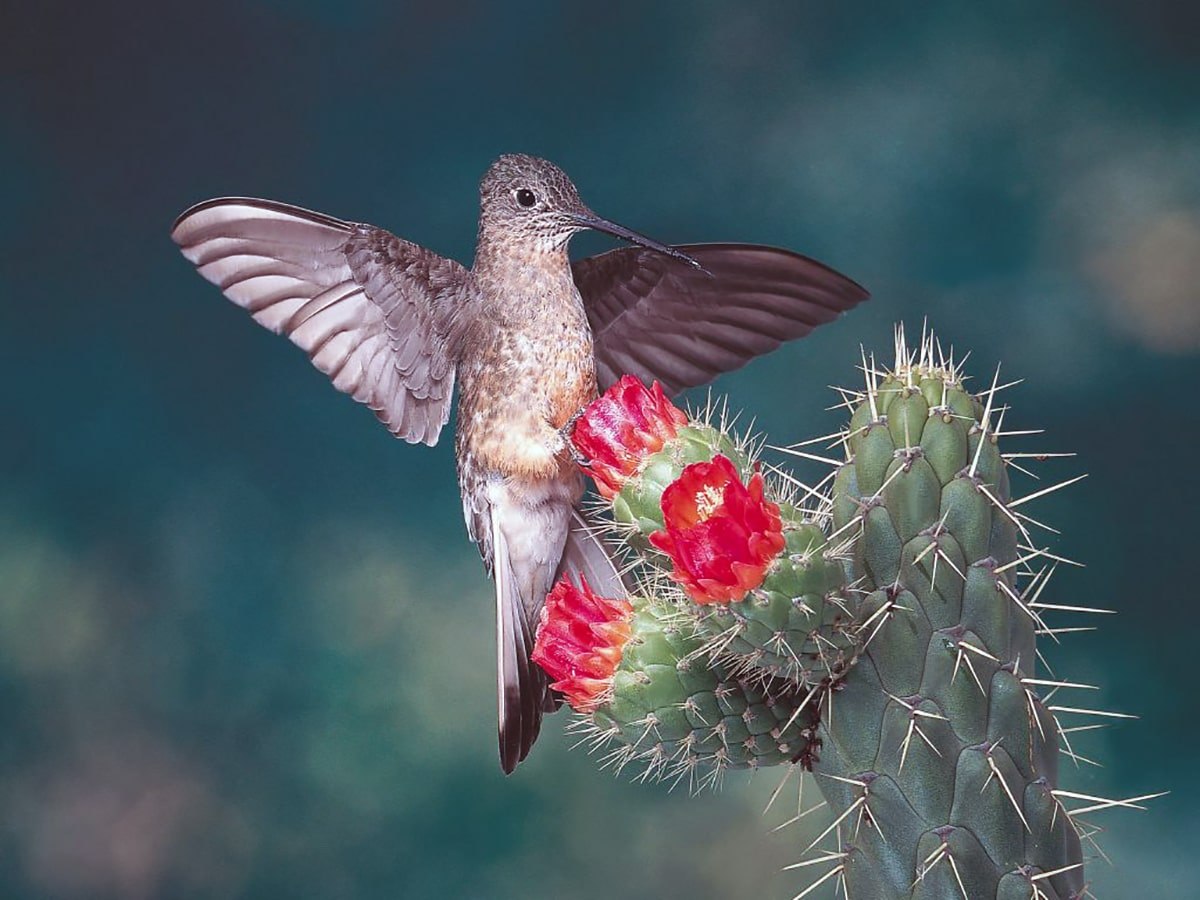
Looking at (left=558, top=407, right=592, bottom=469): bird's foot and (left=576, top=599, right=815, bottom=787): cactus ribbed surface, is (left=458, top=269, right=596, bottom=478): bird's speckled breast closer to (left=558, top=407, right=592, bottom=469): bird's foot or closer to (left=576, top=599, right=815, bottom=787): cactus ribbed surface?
(left=558, top=407, right=592, bottom=469): bird's foot

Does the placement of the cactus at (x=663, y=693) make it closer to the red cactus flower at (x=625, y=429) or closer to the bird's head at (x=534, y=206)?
the red cactus flower at (x=625, y=429)

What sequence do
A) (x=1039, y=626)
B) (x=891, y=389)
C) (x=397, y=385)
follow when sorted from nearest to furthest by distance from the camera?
1. (x=891, y=389)
2. (x=1039, y=626)
3. (x=397, y=385)

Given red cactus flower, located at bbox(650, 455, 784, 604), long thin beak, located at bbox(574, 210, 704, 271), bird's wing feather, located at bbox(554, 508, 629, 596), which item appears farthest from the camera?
bird's wing feather, located at bbox(554, 508, 629, 596)

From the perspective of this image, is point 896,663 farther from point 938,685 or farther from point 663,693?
point 663,693

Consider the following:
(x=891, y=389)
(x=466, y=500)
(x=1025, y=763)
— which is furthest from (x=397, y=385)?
(x=1025, y=763)

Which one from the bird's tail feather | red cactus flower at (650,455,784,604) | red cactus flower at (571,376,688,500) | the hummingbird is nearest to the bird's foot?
the hummingbird

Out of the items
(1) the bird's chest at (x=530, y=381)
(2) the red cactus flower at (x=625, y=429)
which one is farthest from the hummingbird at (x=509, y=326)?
(2) the red cactus flower at (x=625, y=429)

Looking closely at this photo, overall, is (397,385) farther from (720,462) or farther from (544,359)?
(720,462)

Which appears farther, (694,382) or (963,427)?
(694,382)
